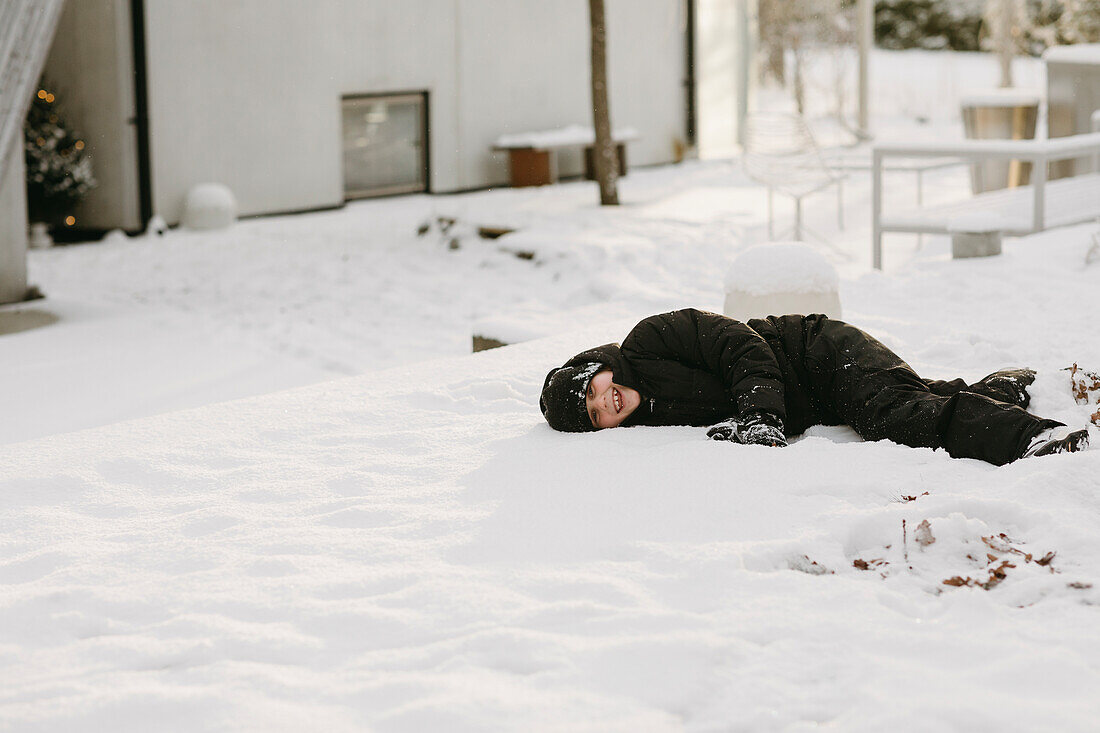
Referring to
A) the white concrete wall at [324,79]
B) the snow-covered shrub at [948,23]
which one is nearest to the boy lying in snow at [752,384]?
the white concrete wall at [324,79]

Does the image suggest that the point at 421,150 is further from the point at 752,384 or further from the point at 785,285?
the point at 752,384

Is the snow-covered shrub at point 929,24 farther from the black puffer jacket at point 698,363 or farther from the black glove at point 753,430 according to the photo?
the black glove at point 753,430

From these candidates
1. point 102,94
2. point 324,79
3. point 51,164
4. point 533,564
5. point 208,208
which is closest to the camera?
point 533,564

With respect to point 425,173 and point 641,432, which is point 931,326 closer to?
point 641,432

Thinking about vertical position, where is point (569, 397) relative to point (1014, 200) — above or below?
below

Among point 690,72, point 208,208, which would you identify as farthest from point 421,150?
point 690,72

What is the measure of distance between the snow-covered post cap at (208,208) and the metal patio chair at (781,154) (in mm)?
4802

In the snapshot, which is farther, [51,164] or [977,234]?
[51,164]

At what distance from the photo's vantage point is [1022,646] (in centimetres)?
264

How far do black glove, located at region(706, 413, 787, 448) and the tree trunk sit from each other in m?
8.55

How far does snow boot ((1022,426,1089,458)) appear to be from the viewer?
3.67 meters

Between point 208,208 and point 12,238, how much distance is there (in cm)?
294

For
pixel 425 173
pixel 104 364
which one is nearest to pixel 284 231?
pixel 425 173

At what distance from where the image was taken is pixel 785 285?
5.88 metres
